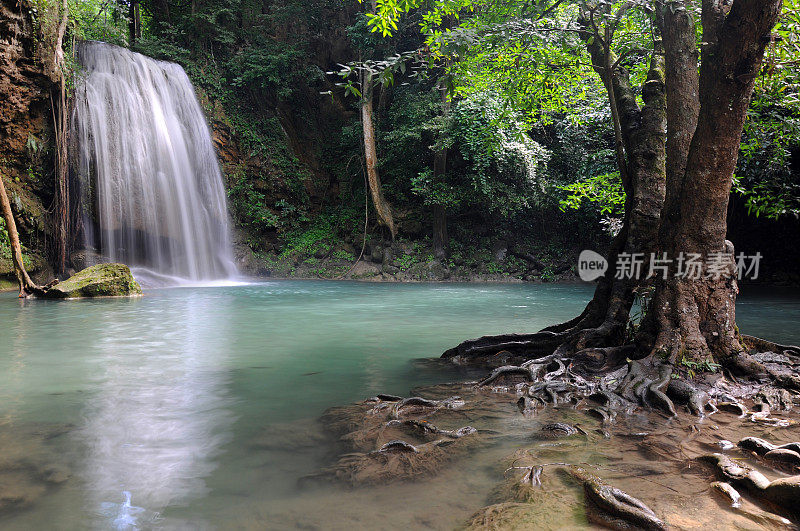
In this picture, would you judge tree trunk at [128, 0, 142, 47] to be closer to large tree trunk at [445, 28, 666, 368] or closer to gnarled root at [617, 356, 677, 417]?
large tree trunk at [445, 28, 666, 368]

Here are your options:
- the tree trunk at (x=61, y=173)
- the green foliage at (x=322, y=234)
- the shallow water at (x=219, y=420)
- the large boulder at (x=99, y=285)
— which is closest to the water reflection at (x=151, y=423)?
the shallow water at (x=219, y=420)

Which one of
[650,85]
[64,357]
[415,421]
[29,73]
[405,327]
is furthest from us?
[29,73]

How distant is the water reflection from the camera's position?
2.80 meters

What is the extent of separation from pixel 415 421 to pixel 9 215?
34.0 feet

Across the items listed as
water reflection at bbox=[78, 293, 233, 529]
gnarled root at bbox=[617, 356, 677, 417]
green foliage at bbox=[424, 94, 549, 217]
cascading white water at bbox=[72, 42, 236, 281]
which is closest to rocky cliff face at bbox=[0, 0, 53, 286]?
cascading white water at bbox=[72, 42, 236, 281]

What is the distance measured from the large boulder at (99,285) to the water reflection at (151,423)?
5.78 meters

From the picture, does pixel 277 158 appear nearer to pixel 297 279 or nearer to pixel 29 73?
pixel 297 279

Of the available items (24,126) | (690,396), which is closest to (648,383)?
(690,396)

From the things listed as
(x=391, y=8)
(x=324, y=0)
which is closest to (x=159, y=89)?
(x=324, y=0)

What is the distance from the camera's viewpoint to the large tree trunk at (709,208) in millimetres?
4133

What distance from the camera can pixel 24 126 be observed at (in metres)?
15.0

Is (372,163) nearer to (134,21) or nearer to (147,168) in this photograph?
(147,168)

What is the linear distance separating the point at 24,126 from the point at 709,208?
17.8m

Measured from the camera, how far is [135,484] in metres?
2.93
